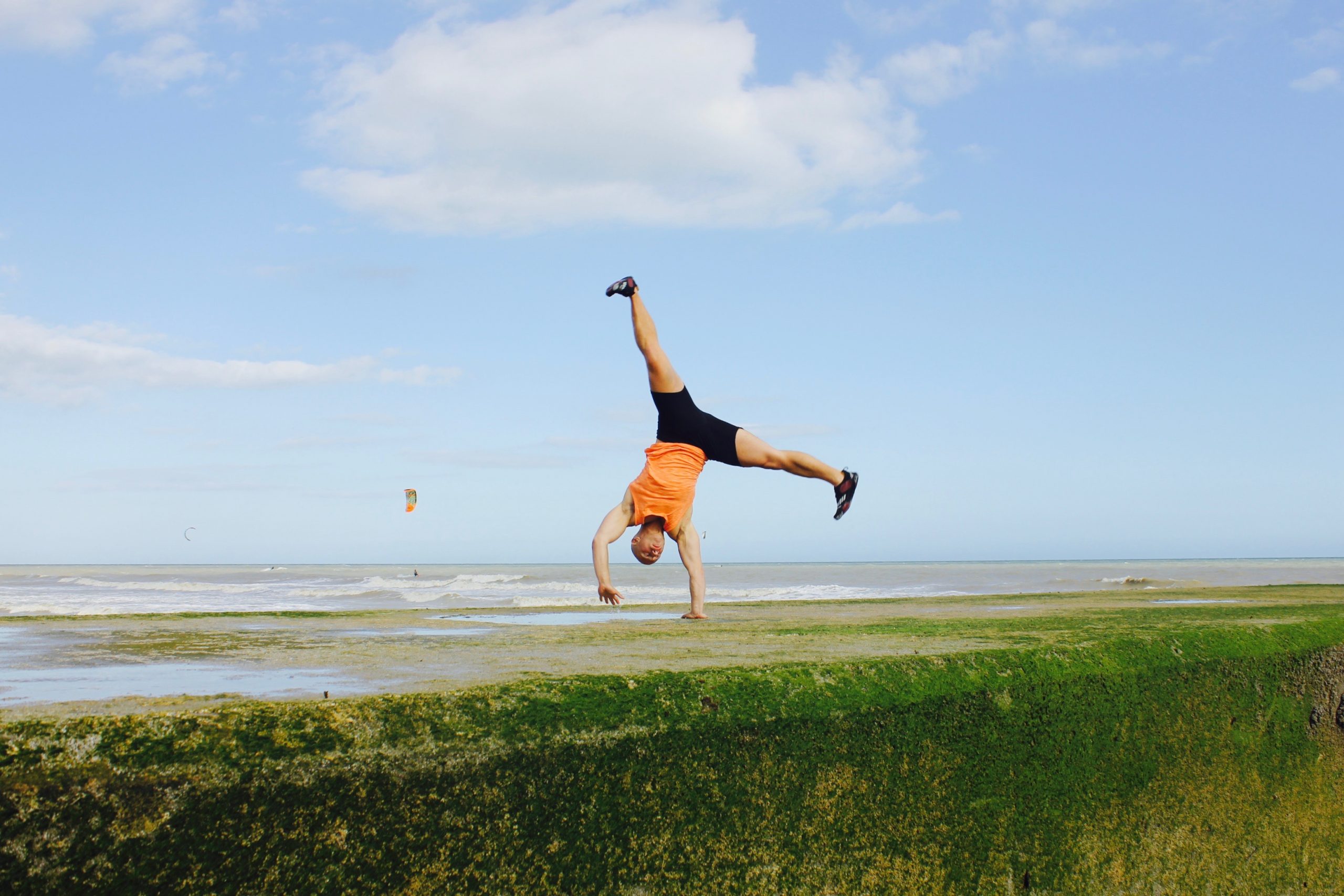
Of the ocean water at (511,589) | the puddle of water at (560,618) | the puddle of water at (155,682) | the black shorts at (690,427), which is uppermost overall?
the black shorts at (690,427)

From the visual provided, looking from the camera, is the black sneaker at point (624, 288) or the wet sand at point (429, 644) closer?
the wet sand at point (429, 644)

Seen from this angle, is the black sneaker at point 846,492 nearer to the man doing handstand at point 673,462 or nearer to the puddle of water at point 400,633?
the man doing handstand at point 673,462

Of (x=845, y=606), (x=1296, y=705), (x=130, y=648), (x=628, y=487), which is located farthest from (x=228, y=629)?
(x=1296, y=705)

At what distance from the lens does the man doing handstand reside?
26.2 feet

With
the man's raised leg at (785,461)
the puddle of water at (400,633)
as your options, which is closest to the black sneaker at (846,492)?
the man's raised leg at (785,461)

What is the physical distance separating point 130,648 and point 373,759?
10.6 feet

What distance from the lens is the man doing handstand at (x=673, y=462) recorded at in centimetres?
800

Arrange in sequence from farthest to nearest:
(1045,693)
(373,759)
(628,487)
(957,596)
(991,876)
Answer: (957,596), (628,487), (1045,693), (991,876), (373,759)

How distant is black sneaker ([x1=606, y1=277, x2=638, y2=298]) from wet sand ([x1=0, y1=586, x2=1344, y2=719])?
9.23 feet

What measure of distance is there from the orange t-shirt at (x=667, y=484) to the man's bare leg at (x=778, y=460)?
44cm

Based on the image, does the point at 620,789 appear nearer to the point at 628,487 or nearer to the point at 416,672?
the point at 416,672

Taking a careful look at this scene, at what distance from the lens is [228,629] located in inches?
247

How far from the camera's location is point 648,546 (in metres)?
8.12

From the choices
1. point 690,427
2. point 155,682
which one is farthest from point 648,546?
point 155,682
